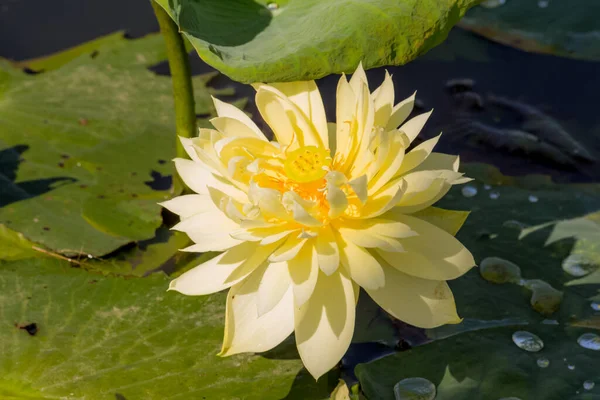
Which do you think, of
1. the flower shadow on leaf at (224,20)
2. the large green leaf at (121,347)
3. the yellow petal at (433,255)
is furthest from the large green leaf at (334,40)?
the large green leaf at (121,347)

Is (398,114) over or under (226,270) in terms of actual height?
over

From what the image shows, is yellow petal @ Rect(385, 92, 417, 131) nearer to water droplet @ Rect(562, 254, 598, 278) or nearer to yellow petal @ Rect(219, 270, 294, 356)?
yellow petal @ Rect(219, 270, 294, 356)

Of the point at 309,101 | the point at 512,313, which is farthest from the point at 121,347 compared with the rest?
the point at 512,313

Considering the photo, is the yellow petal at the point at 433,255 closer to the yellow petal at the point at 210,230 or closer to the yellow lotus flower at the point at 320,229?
the yellow lotus flower at the point at 320,229

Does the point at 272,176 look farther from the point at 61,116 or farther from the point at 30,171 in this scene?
the point at 61,116

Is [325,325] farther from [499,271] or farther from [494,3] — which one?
[494,3]

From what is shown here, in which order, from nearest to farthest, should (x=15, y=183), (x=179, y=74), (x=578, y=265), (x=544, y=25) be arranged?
(x=578, y=265)
(x=179, y=74)
(x=15, y=183)
(x=544, y=25)
